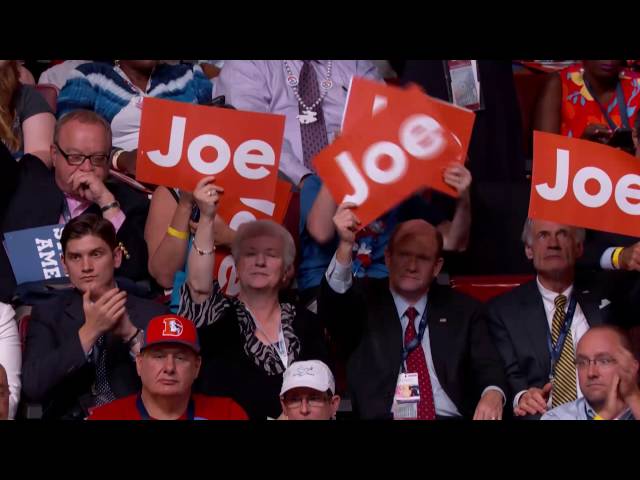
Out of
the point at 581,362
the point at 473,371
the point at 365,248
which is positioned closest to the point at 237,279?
the point at 365,248

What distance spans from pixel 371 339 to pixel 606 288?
0.91 metres

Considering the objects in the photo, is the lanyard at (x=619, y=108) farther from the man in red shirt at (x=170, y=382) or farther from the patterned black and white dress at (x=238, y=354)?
the man in red shirt at (x=170, y=382)

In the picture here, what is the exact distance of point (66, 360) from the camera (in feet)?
15.9

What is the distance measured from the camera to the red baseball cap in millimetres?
4789

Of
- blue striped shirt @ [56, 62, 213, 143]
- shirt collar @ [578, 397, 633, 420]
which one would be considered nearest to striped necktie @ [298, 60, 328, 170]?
blue striped shirt @ [56, 62, 213, 143]

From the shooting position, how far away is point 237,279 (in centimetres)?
539

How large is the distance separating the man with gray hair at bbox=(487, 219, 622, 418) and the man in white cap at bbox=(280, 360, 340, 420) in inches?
27.2

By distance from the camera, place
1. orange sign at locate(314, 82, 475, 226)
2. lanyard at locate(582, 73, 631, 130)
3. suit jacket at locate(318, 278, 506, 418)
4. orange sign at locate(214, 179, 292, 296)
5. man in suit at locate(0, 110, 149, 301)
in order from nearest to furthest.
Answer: orange sign at locate(314, 82, 475, 226)
suit jacket at locate(318, 278, 506, 418)
orange sign at locate(214, 179, 292, 296)
man in suit at locate(0, 110, 149, 301)
lanyard at locate(582, 73, 631, 130)

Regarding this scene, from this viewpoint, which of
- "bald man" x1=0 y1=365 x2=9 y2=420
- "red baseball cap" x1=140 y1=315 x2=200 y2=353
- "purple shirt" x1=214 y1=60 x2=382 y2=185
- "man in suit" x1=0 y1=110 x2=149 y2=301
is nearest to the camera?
"bald man" x1=0 y1=365 x2=9 y2=420

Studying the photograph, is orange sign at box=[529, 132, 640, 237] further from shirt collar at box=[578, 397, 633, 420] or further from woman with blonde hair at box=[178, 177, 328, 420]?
woman with blonde hair at box=[178, 177, 328, 420]

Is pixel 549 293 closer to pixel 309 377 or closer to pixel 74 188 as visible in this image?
pixel 309 377

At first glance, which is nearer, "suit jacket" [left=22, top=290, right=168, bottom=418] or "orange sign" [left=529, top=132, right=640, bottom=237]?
"suit jacket" [left=22, top=290, right=168, bottom=418]
